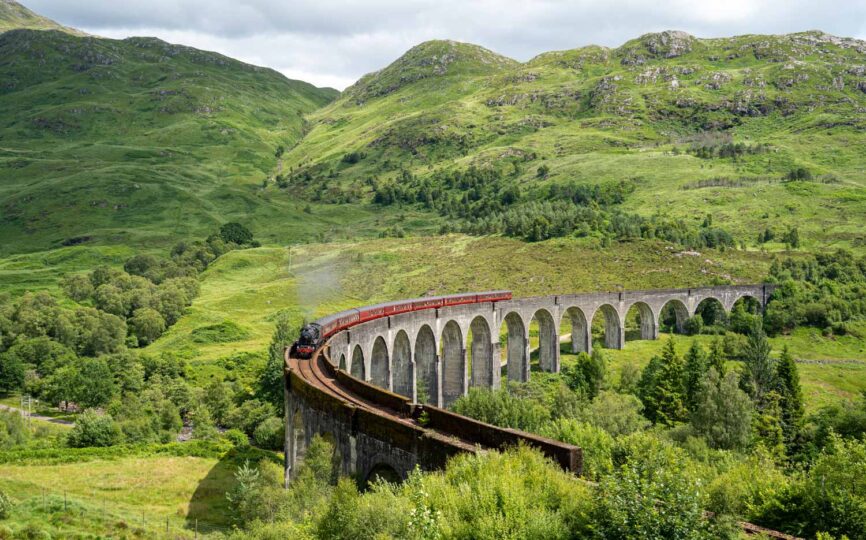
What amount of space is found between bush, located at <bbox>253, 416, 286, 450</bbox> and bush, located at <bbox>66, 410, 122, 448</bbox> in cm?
1252

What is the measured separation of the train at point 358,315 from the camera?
41.2 m

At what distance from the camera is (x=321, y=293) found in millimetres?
108188

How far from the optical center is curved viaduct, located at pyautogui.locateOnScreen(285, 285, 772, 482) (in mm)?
22750

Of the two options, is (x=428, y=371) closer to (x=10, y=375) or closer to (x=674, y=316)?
(x=674, y=316)

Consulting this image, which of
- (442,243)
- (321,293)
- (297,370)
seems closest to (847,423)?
(297,370)

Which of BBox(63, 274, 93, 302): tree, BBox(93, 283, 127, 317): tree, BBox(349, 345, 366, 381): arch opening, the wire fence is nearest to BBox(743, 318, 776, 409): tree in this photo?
BBox(349, 345, 366, 381): arch opening

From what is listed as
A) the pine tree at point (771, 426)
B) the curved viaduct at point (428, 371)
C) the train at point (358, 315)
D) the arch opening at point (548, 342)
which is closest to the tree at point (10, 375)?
the train at point (358, 315)

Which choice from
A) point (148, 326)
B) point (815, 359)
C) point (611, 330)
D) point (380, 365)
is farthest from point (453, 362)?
point (148, 326)

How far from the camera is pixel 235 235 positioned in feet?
528

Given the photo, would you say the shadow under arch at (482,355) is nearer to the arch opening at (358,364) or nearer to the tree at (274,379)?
the arch opening at (358,364)

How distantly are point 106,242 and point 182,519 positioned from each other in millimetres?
151142

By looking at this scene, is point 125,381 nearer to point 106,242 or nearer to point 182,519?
point 182,519

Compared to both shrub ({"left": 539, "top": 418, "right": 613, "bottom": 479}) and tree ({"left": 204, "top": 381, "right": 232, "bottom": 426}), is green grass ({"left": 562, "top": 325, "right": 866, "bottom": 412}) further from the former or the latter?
tree ({"left": 204, "top": 381, "right": 232, "bottom": 426})

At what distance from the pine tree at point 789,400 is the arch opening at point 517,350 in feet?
84.5
